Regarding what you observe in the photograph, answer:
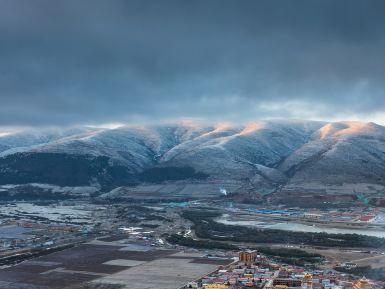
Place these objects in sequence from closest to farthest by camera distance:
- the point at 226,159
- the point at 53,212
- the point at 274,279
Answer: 1. the point at 274,279
2. the point at 53,212
3. the point at 226,159

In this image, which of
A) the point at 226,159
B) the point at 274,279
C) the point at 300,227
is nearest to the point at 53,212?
the point at 300,227

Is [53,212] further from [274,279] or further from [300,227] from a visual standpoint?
[274,279]

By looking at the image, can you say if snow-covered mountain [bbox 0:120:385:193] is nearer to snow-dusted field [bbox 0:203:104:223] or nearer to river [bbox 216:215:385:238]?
snow-dusted field [bbox 0:203:104:223]

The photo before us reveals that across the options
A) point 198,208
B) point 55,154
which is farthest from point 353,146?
point 55,154

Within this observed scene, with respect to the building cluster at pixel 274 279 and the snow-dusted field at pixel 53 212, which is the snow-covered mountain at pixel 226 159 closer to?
the snow-dusted field at pixel 53 212

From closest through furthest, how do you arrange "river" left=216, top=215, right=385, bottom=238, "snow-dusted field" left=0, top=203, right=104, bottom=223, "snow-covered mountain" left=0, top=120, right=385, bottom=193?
"river" left=216, top=215, right=385, bottom=238
"snow-dusted field" left=0, top=203, right=104, bottom=223
"snow-covered mountain" left=0, top=120, right=385, bottom=193

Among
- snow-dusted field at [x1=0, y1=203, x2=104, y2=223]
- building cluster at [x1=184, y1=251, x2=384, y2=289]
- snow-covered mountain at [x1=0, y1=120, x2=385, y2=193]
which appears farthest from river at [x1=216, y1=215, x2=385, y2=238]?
snow-covered mountain at [x1=0, y1=120, x2=385, y2=193]

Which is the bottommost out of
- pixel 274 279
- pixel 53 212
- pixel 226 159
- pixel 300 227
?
pixel 274 279
